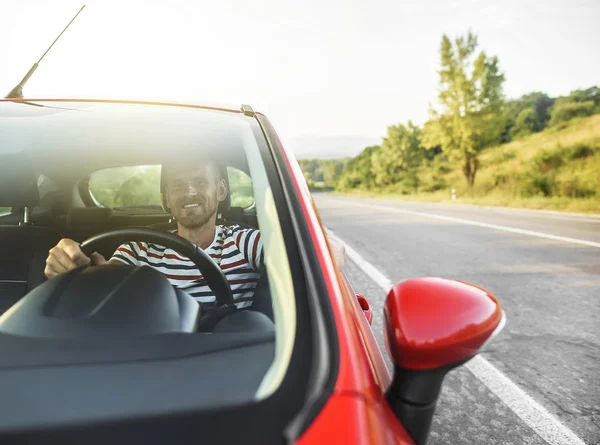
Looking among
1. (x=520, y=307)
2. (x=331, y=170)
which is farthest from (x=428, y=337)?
Result: (x=331, y=170)

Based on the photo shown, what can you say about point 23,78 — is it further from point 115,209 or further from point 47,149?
point 115,209

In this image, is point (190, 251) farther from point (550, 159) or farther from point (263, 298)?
point (550, 159)

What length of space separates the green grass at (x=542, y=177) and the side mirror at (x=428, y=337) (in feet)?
58.6

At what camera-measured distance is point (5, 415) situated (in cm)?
87

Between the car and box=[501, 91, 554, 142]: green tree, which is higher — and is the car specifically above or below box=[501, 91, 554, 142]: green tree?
below

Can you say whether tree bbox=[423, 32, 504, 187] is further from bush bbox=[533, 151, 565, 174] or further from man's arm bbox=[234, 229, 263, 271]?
man's arm bbox=[234, 229, 263, 271]

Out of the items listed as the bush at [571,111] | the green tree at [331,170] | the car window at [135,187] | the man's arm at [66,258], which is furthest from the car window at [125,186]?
the green tree at [331,170]

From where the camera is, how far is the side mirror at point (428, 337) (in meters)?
1.03

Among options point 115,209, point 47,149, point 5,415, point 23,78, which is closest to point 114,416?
point 5,415

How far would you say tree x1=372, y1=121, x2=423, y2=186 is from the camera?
69688 mm

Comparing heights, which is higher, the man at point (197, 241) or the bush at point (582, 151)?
the bush at point (582, 151)

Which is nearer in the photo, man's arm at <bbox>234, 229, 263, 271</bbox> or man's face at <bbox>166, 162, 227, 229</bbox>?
man's arm at <bbox>234, 229, 263, 271</bbox>

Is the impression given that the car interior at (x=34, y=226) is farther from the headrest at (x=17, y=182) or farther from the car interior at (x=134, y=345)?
the car interior at (x=134, y=345)

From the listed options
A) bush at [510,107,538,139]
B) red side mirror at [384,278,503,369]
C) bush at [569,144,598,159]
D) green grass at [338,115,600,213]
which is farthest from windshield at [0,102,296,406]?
bush at [510,107,538,139]
